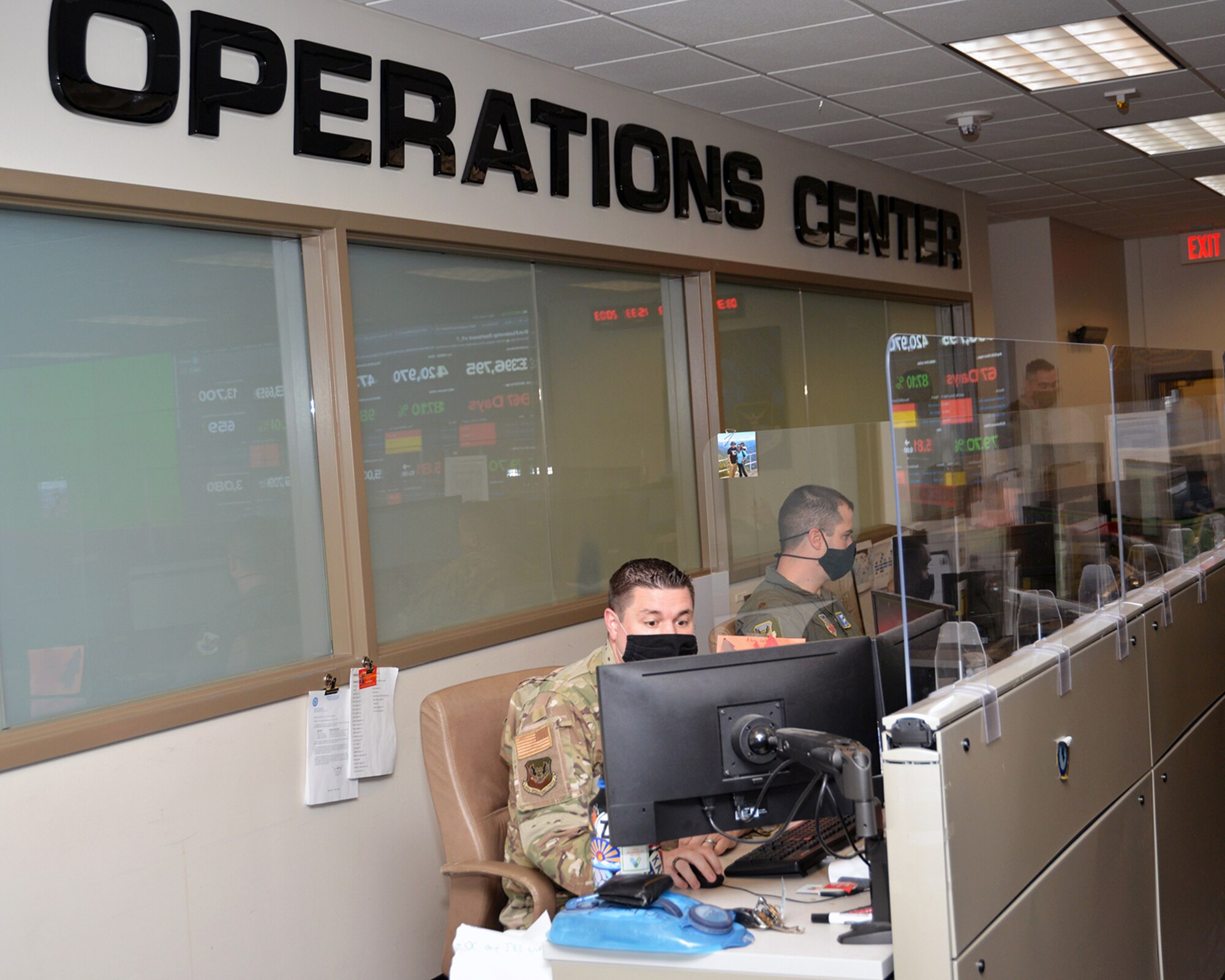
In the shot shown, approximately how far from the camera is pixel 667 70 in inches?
178

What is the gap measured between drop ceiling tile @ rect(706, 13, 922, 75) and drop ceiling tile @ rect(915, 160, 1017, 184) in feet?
7.75

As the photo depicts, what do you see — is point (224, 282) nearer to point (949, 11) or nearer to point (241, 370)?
point (241, 370)

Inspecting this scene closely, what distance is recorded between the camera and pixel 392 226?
3648mm

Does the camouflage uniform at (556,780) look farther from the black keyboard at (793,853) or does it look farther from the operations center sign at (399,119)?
the operations center sign at (399,119)

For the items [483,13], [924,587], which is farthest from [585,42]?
[924,587]

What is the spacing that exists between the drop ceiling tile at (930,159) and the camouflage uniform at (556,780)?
450cm

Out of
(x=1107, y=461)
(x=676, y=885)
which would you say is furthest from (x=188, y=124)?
(x=1107, y=461)

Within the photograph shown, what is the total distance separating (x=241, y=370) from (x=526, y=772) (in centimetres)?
152

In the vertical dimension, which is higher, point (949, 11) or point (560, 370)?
point (949, 11)

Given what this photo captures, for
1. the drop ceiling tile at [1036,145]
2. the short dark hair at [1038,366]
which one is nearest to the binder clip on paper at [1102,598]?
the short dark hair at [1038,366]

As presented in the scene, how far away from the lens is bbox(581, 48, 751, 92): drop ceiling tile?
436 cm

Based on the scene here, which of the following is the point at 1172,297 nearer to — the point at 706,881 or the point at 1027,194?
the point at 1027,194

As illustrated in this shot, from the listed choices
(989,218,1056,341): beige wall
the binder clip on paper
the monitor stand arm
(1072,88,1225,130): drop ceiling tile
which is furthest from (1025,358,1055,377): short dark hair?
(989,218,1056,341): beige wall

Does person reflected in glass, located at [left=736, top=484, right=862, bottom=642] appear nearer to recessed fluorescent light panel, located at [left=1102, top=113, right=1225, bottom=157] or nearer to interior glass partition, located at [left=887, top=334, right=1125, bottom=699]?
interior glass partition, located at [left=887, top=334, right=1125, bottom=699]
